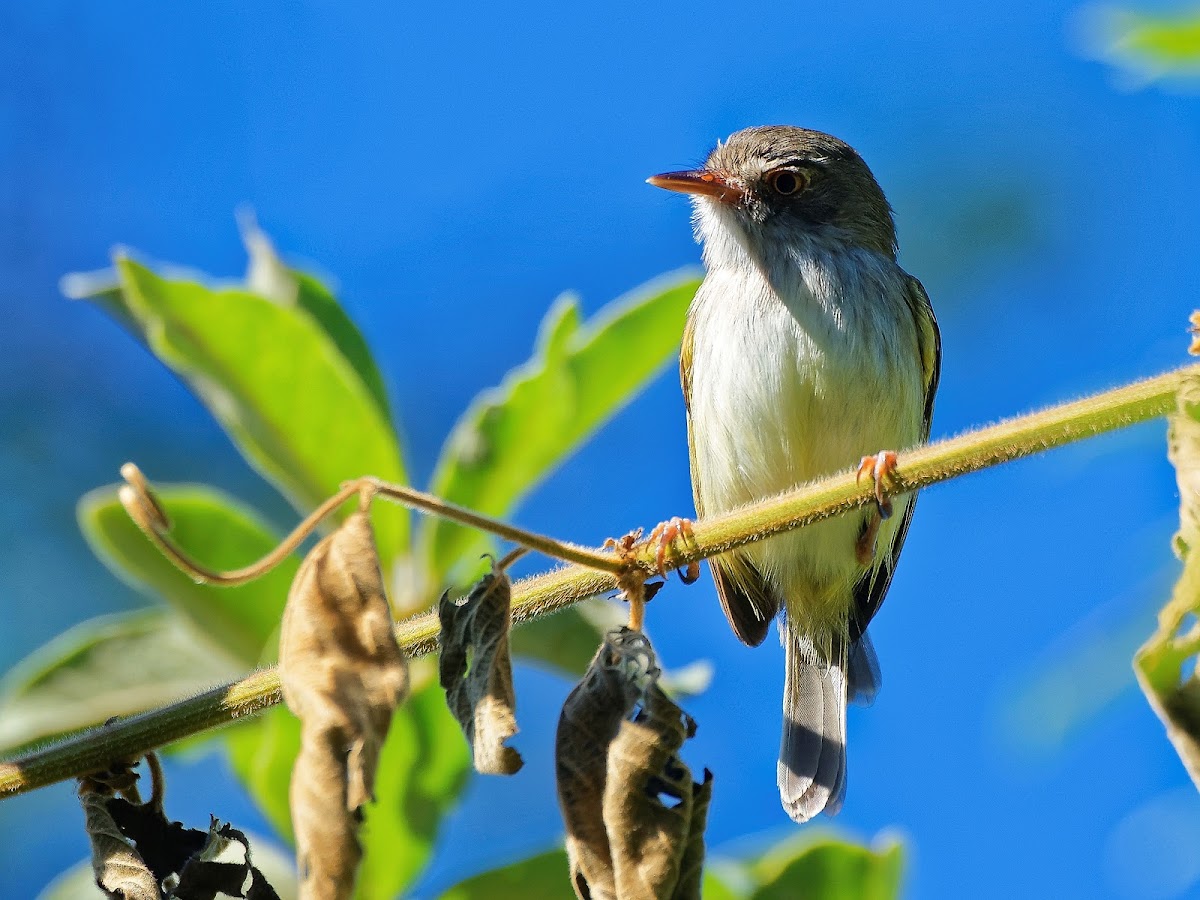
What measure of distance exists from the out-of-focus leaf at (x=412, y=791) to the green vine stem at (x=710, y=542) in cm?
58

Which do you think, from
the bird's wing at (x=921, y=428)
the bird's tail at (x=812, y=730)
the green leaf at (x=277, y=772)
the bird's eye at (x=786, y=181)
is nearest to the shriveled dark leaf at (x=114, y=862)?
the green leaf at (x=277, y=772)

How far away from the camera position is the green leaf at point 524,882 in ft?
7.23

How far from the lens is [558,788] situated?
167 centimetres

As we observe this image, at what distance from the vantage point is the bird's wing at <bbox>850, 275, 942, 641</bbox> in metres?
4.32

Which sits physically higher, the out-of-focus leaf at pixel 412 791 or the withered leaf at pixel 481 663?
the out-of-focus leaf at pixel 412 791

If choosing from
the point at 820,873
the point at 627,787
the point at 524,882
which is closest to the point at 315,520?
the point at 627,787

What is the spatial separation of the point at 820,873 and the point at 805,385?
6.41ft

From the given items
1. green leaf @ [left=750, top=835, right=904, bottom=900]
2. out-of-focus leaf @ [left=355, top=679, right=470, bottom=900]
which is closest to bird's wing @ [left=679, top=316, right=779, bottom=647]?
out-of-focus leaf @ [left=355, top=679, right=470, bottom=900]

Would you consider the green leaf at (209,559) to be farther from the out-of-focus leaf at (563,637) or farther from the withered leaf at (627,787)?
the withered leaf at (627,787)

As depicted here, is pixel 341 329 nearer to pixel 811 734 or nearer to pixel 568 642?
pixel 568 642

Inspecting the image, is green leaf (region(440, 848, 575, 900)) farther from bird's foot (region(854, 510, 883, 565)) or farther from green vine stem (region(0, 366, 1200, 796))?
bird's foot (region(854, 510, 883, 565))

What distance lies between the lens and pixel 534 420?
9.19ft

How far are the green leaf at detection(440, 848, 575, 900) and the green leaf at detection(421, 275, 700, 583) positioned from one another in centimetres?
67

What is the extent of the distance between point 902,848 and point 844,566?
2.16 metres
